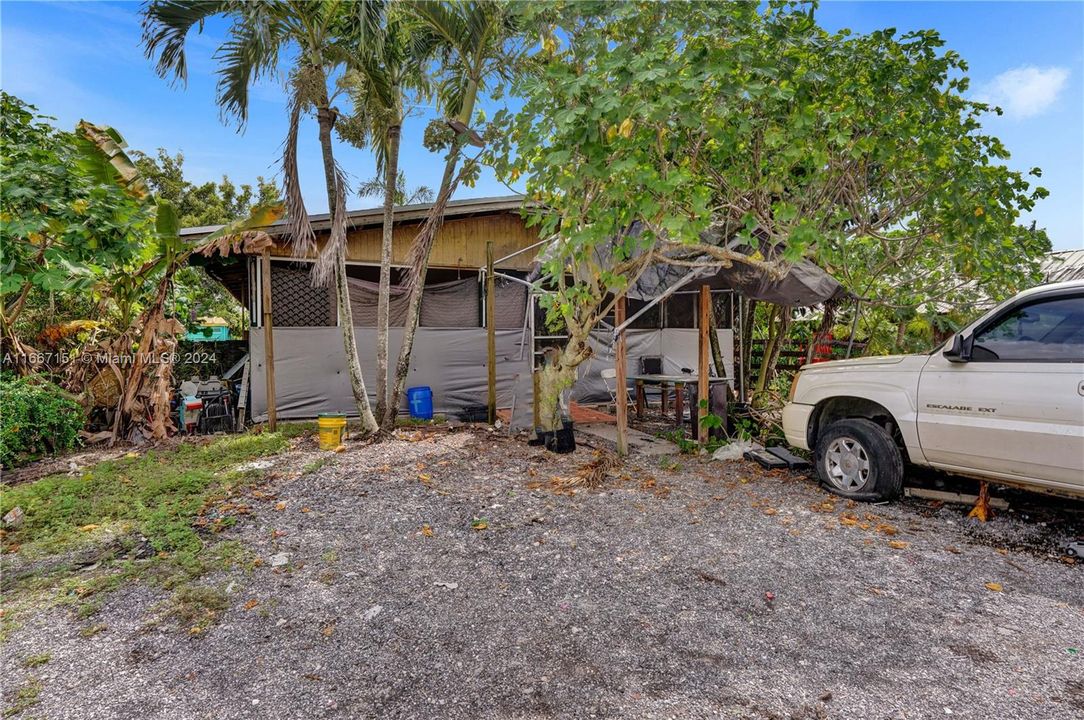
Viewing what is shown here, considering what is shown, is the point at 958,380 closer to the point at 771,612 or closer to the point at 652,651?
the point at 771,612

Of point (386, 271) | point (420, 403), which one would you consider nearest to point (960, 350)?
point (386, 271)

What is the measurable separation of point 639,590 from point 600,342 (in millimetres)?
7697

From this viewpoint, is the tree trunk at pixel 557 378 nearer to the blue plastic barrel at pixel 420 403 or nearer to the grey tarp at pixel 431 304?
the blue plastic barrel at pixel 420 403

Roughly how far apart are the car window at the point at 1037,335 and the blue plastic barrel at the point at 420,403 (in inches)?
295

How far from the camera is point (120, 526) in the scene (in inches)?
173

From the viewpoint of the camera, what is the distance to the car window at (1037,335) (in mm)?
3738

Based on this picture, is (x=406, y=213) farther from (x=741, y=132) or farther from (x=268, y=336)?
(x=741, y=132)

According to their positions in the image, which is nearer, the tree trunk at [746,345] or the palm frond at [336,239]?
the palm frond at [336,239]

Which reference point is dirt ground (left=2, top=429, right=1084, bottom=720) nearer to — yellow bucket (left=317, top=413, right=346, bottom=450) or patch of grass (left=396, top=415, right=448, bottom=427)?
yellow bucket (left=317, top=413, right=346, bottom=450)

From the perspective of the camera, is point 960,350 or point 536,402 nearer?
point 960,350

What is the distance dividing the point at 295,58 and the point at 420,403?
17.5 ft

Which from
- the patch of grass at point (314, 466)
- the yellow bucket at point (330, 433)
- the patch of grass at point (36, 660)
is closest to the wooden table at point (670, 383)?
the yellow bucket at point (330, 433)

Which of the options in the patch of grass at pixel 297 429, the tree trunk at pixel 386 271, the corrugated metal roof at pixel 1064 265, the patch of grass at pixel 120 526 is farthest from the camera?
the corrugated metal roof at pixel 1064 265

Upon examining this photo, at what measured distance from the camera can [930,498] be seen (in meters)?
4.75
